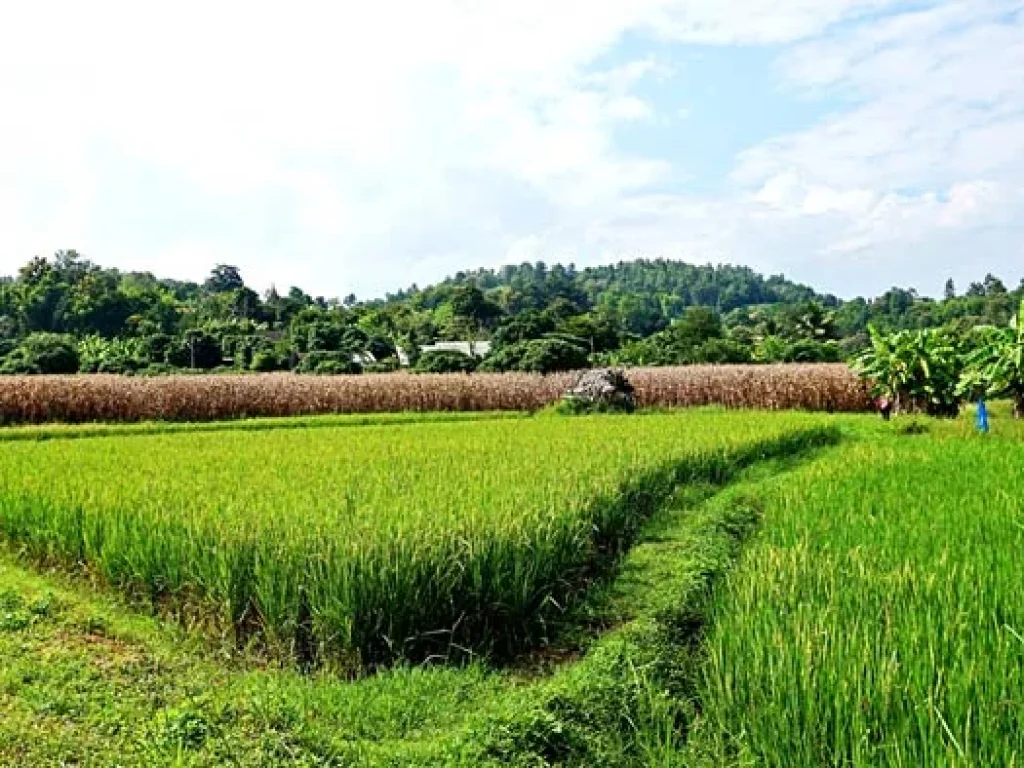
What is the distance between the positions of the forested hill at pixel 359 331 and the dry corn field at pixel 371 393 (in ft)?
22.9

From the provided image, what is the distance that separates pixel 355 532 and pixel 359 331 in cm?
3627

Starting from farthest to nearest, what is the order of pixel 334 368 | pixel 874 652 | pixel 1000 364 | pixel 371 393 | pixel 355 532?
pixel 334 368 → pixel 371 393 → pixel 1000 364 → pixel 355 532 → pixel 874 652

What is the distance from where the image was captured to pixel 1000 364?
1231 centimetres

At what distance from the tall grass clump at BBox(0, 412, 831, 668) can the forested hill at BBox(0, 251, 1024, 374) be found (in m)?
21.7

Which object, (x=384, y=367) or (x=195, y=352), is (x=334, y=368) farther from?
(x=195, y=352)

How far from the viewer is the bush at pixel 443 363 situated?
31.7m

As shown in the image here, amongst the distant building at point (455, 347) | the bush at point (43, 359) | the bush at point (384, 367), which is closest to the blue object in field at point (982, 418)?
the bush at point (384, 367)

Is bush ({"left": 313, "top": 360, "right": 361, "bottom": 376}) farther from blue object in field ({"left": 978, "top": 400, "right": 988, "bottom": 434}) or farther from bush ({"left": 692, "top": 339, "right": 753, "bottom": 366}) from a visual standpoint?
blue object in field ({"left": 978, "top": 400, "right": 988, "bottom": 434})

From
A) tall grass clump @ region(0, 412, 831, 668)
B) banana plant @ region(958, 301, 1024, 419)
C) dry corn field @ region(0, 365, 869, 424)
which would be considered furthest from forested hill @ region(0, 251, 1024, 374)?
tall grass clump @ region(0, 412, 831, 668)

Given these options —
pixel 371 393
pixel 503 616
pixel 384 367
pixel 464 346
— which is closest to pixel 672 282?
pixel 464 346

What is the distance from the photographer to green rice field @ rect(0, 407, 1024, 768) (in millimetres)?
3510

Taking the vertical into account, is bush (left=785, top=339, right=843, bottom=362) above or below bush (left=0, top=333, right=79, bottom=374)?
below

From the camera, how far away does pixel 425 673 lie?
4.71 m

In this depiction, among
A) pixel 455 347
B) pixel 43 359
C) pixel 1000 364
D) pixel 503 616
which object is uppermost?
pixel 455 347
